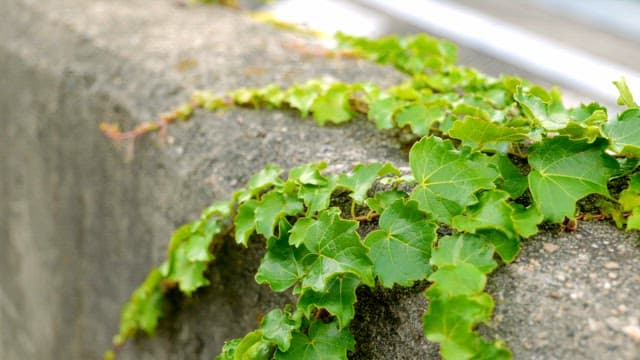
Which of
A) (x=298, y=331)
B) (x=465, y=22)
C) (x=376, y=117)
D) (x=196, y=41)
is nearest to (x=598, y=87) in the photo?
(x=465, y=22)

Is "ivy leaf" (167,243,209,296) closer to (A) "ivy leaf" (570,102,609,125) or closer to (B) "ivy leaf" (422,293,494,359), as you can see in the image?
(B) "ivy leaf" (422,293,494,359)

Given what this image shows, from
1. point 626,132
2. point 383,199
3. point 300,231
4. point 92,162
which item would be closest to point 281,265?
point 300,231

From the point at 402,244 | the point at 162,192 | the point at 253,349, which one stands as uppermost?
the point at 402,244

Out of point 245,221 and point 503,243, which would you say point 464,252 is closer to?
point 503,243

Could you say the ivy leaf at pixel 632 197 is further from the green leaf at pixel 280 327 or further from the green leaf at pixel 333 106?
the green leaf at pixel 333 106

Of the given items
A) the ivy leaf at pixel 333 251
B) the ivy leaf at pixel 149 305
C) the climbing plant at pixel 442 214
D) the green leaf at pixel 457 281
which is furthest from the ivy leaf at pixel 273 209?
the ivy leaf at pixel 149 305

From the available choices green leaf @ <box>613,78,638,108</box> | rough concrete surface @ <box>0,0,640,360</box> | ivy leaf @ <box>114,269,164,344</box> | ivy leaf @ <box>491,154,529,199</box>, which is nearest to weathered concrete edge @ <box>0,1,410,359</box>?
rough concrete surface @ <box>0,0,640,360</box>

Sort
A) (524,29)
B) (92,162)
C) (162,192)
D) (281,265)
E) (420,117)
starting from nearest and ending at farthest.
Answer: (281,265)
(420,117)
(162,192)
(92,162)
(524,29)
